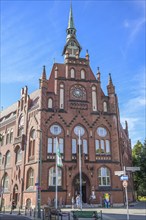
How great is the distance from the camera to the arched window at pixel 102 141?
38.3 meters

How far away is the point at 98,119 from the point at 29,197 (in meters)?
15.7

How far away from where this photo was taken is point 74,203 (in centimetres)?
3384

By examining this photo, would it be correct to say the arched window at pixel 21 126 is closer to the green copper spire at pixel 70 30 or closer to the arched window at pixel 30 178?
the arched window at pixel 30 178

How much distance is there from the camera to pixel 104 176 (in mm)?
36938

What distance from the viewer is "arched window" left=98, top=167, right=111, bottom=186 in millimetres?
36562

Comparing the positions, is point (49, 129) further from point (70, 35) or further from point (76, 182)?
point (70, 35)

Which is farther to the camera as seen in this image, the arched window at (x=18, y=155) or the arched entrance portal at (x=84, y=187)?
the arched window at (x=18, y=155)

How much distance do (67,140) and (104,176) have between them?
765cm

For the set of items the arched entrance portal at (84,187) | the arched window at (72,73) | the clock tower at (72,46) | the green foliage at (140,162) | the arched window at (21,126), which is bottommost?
the arched entrance portal at (84,187)

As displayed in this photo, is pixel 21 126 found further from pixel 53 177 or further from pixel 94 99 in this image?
pixel 94 99

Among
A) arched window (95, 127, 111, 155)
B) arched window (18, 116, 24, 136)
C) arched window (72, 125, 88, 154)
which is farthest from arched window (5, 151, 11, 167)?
arched window (95, 127, 111, 155)

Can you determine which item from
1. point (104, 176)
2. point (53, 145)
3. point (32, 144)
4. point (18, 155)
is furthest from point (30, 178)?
point (104, 176)

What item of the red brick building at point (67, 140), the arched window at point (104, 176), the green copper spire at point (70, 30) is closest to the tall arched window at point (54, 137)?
the red brick building at point (67, 140)

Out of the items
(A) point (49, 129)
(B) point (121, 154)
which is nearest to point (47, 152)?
(A) point (49, 129)
